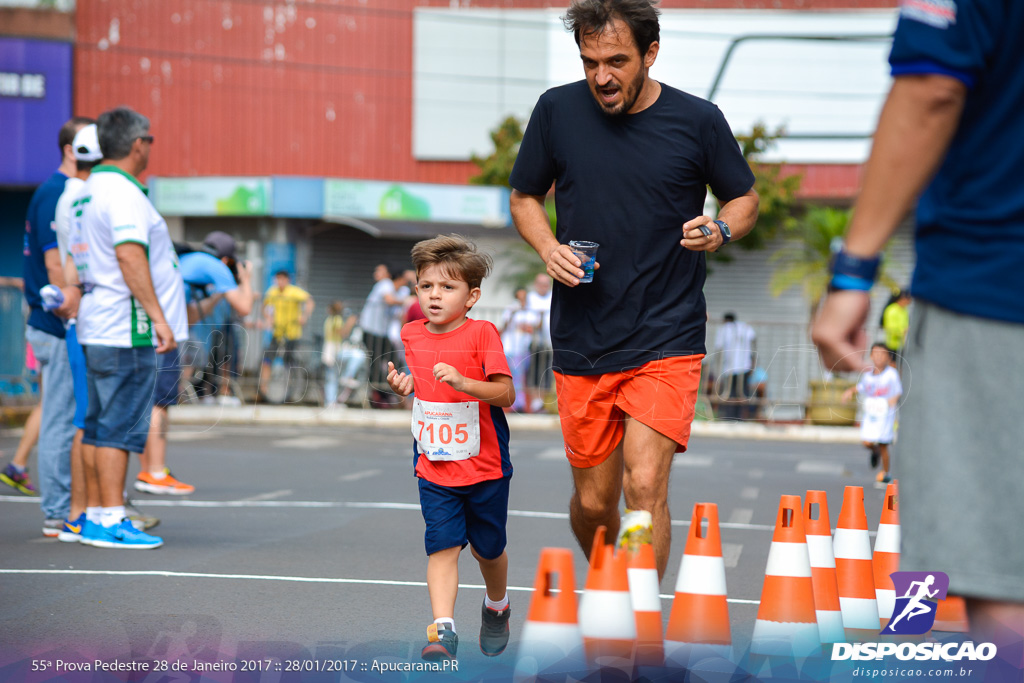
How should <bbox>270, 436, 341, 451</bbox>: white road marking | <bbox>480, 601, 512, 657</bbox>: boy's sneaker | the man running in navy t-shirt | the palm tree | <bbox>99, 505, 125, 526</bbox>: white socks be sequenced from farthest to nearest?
the palm tree → <bbox>270, 436, 341, 451</bbox>: white road marking → <bbox>99, 505, 125, 526</bbox>: white socks → <bbox>480, 601, 512, 657</bbox>: boy's sneaker → the man running in navy t-shirt

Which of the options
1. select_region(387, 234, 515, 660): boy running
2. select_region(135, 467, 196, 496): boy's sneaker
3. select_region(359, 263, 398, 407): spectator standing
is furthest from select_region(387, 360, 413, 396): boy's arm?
select_region(359, 263, 398, 407): spectator standing

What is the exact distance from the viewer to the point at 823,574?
14.6 ft

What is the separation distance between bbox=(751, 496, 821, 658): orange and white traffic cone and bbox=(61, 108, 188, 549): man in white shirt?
375 centimetres

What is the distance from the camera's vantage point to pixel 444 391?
4277 mm

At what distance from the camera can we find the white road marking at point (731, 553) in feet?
22.1

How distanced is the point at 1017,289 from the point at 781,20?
27041 mm

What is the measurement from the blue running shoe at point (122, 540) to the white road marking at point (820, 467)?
25.1ft

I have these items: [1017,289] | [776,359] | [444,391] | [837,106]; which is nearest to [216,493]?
[444,391]

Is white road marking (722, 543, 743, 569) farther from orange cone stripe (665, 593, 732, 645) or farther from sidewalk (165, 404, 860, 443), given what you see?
sidewalk (165, 404, 860, 443)

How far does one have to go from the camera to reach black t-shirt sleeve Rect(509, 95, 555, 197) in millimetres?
4492

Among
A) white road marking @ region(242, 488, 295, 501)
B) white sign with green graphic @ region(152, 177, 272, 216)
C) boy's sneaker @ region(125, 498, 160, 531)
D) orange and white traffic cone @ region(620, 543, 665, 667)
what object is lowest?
white road marking @ region(242, 488, 295, 501)

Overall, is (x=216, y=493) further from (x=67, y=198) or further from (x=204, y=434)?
(x=204, y=434)

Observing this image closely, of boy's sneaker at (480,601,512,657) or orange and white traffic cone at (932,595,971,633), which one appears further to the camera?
orange and white traffic cone at (932,595,971,633)

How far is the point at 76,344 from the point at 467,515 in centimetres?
343
